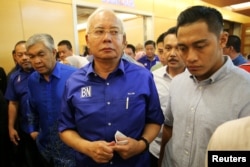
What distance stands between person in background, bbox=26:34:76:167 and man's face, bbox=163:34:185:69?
0.85 metres

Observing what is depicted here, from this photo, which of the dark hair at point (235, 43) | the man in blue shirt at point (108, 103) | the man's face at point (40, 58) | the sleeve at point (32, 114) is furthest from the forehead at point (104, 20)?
the dark hair at point (235, 43)

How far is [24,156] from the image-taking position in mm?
2621

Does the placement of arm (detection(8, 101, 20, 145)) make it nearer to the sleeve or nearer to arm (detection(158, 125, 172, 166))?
the sleeve

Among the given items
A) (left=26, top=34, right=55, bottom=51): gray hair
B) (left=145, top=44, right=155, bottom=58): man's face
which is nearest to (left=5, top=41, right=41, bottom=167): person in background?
(left=26, top=34, right=55, bottom=51): gray hair

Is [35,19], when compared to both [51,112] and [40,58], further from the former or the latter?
[51,112]

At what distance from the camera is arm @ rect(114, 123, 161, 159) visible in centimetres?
104

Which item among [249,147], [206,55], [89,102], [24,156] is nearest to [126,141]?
[89,102]

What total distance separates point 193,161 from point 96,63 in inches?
28.7

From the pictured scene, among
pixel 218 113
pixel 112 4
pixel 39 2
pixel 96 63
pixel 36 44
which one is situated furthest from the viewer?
pixel 112 4

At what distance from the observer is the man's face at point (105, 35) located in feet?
3.82

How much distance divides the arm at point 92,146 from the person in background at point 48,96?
0.55 metres

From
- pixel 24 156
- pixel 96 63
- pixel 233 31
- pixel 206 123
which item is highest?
pixel 233 31

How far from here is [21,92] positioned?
2256mm

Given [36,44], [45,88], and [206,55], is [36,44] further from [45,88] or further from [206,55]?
[206,55]
